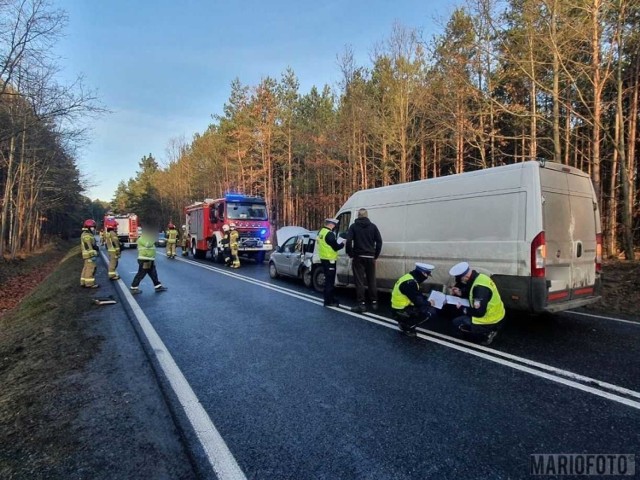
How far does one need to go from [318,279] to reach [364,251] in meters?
2.70

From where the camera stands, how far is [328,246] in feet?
26.0

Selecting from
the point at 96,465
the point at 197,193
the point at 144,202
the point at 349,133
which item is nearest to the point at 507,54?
→ the point at 349,133

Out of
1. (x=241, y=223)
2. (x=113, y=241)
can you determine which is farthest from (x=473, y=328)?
(x=241, y=223)

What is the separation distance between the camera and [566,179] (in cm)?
589

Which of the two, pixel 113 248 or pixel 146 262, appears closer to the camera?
pixel 146 262

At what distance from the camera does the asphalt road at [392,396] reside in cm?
264

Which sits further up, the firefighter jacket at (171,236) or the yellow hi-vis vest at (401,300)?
the firefighter jacket at (171,236)

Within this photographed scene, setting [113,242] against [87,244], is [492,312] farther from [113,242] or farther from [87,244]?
[113,242]

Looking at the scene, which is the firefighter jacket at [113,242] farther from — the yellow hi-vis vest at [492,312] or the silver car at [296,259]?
the yellow hi-vis vest at [492,312]

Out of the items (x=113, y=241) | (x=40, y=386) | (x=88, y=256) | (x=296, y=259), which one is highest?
(x=113, y=241)

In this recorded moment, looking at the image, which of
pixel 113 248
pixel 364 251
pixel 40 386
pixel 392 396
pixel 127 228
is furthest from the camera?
pixel 127 228

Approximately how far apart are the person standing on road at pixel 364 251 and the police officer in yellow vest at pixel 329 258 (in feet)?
1.49

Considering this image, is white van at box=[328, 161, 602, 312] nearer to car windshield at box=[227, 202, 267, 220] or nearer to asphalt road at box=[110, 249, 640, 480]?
asphalt road at box=[110, 249, 640, 480]

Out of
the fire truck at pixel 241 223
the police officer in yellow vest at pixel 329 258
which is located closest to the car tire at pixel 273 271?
the police officer in yellow vest at pixel 329 258
